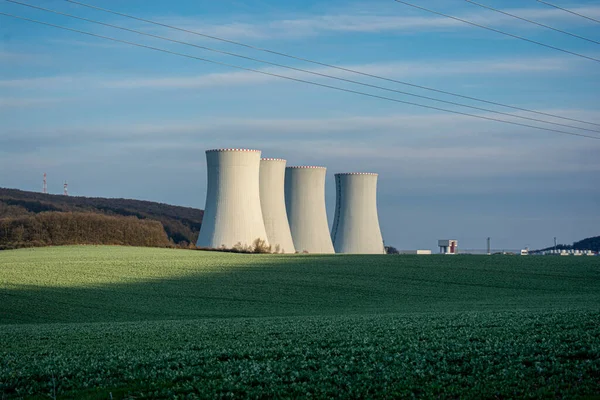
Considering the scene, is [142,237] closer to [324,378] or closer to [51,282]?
[51,282]

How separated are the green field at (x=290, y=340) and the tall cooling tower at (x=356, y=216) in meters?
12.0

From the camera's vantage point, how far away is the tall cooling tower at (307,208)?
3866 cm

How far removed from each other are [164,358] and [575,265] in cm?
2764

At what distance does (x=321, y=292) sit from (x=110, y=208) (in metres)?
78.9

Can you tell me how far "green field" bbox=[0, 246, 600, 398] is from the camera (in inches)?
294

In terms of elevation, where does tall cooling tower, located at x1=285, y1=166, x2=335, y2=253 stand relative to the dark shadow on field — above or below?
above

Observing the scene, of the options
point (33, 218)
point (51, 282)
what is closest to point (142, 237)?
point (33, 218)

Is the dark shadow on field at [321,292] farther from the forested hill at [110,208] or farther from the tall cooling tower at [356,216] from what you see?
the forested hill at [110,208]

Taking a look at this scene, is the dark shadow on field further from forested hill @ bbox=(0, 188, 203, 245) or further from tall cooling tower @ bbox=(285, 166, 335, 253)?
forested hill @ bbox=(0, 188, 203, 245)

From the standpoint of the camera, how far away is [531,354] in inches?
328

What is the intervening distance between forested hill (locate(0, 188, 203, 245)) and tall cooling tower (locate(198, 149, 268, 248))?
47669 mm

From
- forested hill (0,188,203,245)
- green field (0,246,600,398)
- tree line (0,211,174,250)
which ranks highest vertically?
forested hill (0,188,203,245)

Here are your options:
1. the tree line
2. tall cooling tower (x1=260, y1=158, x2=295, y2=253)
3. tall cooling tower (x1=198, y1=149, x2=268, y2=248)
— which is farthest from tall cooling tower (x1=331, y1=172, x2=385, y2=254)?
the tree line

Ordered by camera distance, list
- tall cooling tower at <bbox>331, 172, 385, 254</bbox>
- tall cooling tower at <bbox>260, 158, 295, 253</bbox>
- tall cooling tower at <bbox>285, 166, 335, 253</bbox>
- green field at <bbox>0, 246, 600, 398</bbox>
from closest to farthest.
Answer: green field at <bbox>0, 246, 600, 398</bbox>
tall cooling tower at <bbox>260, 158, 295, 253</bbox>
tall cooling tower at <bbox>285, 166, 335, 253</bbox>
tall cooling tower at <bbox>331, 172, 385, 254</bbox>
